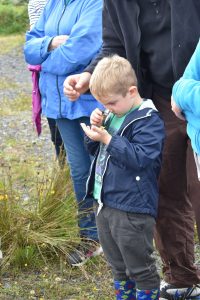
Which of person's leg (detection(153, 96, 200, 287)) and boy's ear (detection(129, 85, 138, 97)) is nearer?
boy's ear (detection(129, 85, 138, 97))

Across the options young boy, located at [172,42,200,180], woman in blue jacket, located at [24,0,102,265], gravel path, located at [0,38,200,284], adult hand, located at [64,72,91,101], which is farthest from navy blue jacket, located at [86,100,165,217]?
gravel path, located at [0,38,200,284]

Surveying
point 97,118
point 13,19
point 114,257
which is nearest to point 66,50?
point 97,118

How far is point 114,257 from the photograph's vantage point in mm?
3188

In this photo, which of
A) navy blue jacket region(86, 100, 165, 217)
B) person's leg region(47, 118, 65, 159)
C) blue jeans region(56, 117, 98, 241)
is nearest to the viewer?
navy blue jacket region(86, 100, 165, 217)

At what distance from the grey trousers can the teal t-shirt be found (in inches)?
4.4

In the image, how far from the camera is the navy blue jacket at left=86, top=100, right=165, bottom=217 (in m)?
2.84

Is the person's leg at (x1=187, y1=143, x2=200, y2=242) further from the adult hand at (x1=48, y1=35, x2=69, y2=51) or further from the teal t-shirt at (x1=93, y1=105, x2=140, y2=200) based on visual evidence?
the adult hand at (x1=48, y1=35, x2=69, y2=51)

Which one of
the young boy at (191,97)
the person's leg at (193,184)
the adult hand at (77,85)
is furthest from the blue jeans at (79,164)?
the young boy at (191,97)

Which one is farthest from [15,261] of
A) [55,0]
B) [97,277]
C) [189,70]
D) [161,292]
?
[189,70]

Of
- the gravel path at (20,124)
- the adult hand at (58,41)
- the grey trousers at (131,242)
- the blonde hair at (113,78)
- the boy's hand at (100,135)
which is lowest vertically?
the gravel path at (20,124)

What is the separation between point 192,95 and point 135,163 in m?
0.46

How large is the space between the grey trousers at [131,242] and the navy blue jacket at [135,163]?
6 cm

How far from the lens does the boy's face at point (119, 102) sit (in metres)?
2.96

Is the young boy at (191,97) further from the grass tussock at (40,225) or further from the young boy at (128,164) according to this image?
the grass tussock at (40,225)
